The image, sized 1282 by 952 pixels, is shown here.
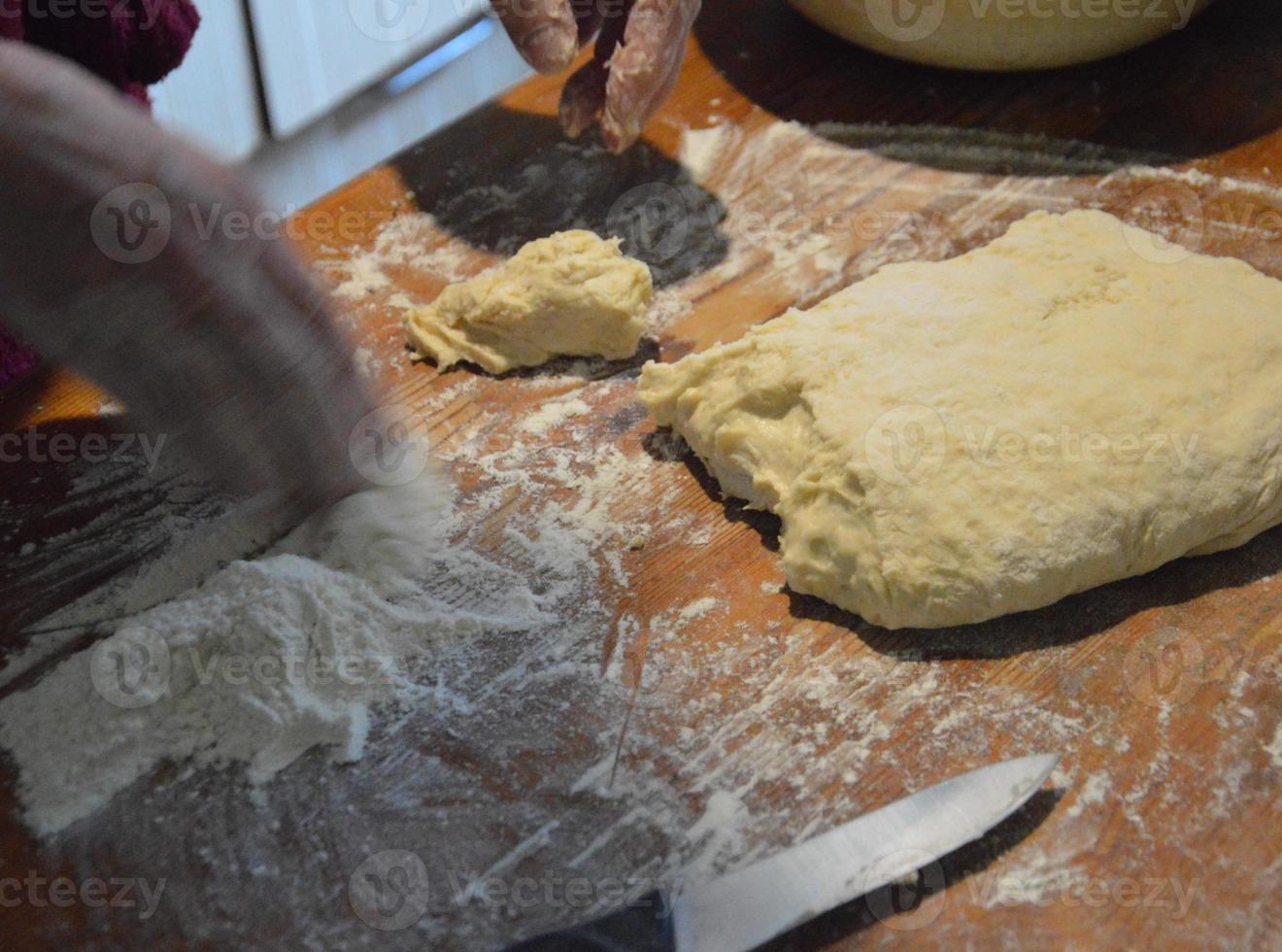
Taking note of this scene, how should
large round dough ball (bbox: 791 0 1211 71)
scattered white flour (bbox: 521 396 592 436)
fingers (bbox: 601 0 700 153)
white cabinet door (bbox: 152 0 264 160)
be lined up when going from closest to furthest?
scattered white flour (bbox: 521 396 592 436) < fingers (bbox: 601 0 700 153) < large round dough ball (bbox: 791 0 1211 71) < white cabinet door (bbox: 152 0 264 160)

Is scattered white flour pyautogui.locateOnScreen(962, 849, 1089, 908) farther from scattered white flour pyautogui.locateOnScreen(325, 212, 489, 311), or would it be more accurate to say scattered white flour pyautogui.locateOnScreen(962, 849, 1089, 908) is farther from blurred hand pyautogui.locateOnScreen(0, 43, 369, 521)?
scattered white flour pyautogui.locateOnScreen(325, 212, 489, 311)

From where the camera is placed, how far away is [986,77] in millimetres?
2406

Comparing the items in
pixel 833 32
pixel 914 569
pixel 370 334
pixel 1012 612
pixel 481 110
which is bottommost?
pixel 1012 612

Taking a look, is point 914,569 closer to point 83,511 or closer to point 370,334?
point 370,334

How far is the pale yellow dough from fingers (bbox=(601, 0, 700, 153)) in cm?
45

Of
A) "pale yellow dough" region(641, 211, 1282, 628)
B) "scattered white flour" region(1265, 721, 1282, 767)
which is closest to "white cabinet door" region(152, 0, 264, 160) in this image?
"pale yellow dough" region(641, 211, 1282, 628)

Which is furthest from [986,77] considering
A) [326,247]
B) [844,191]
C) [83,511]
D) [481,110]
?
[83,511]

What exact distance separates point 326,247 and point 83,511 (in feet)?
→ 2.04

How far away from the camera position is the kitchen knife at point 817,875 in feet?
4.00

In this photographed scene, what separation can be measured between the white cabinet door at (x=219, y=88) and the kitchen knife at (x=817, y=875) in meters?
2.38

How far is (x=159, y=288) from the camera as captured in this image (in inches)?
51.7

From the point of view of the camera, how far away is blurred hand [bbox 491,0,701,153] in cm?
192

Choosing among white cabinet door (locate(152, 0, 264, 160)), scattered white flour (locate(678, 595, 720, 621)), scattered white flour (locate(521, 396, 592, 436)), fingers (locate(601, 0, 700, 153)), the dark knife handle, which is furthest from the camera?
white cabinet door (locate(152, 0, 264, 160))

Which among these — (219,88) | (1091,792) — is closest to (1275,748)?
(1091,792)
